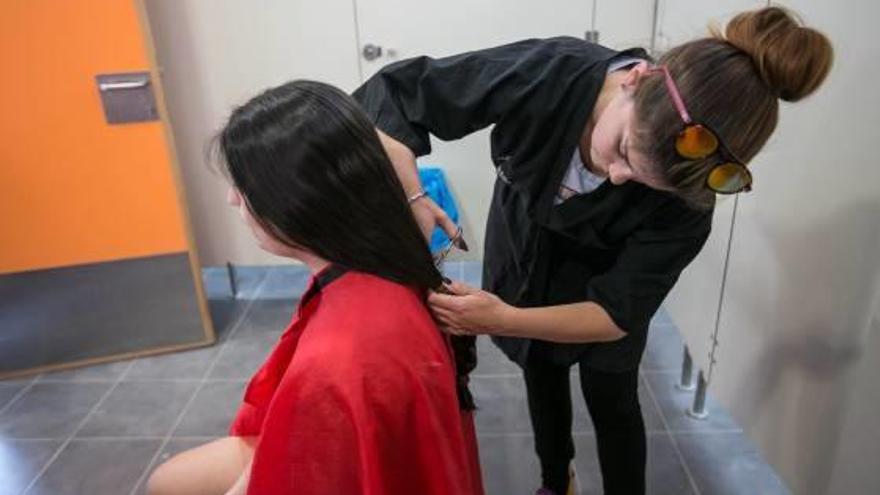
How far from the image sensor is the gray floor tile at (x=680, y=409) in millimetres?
1818

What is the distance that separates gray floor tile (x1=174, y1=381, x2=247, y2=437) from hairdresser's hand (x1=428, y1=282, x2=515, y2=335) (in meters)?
1.24

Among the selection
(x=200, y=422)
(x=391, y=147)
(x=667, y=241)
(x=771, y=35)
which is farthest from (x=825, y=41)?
(x=200, y=422)

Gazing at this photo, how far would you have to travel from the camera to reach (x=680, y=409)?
1.89 m

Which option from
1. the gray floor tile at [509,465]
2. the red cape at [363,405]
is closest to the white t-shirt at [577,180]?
the red cape at [363,405]

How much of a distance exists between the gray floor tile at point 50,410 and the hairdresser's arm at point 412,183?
154 cm

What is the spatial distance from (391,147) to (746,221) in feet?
2.87

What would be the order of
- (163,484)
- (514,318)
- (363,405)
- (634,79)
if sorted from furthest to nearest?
(163,484), (514,318), (634,79), (363,405)

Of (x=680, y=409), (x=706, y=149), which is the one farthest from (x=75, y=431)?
(x=706, y=149)

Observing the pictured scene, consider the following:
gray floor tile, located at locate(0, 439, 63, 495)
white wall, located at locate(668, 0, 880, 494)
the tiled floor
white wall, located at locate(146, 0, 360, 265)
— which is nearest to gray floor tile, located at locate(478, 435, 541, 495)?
the tiled floor

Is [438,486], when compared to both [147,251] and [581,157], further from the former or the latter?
[147,251]

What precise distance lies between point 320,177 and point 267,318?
6.10ft

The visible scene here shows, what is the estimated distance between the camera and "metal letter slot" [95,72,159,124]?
1.87m

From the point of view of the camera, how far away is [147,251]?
6.88ft

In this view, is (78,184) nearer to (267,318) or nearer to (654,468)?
(267,318)
